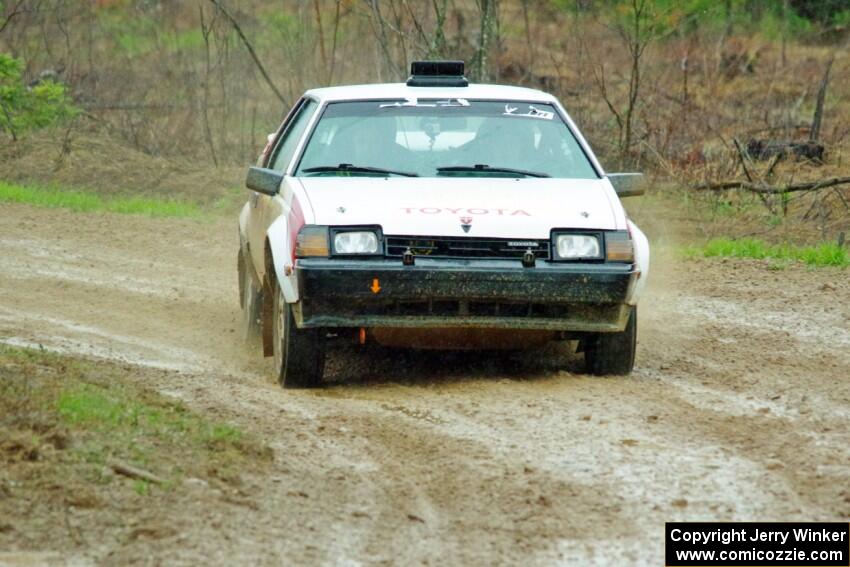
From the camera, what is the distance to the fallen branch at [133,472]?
526 centimetres

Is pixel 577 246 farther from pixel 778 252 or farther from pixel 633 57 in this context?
pixel 633 57

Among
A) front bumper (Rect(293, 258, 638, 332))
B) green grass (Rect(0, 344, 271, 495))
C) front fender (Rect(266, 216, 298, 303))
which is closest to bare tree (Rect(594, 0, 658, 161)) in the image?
front fender (Rect(266, 216, 298, 303))

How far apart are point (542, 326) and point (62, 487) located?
9.69ft

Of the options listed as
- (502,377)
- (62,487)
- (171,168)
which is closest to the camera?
(62,487)

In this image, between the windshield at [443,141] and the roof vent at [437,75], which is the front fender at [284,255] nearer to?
the windshield at [443,141]

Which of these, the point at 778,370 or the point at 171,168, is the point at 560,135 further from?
the point at 171,168

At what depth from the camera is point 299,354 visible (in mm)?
7441

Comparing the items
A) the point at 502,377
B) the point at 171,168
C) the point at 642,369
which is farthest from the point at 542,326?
the point at 171,168

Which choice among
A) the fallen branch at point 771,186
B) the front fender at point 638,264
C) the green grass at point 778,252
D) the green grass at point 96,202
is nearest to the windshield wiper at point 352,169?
the front fender at point 638,264

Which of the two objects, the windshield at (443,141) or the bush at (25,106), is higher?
the windshield at (443,141)

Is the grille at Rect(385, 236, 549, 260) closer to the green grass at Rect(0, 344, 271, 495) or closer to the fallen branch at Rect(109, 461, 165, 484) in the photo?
the green grass at Rect(0, 344, 271, 495)

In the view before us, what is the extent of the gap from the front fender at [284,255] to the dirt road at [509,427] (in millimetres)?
535

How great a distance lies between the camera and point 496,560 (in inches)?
184

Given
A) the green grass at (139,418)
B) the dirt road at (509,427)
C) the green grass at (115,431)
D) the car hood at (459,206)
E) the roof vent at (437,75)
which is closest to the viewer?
the dirt road at (509,427)
